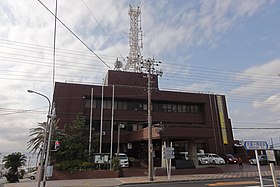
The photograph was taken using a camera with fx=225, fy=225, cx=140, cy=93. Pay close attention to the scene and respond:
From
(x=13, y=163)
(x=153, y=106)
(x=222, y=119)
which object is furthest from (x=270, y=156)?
(x=222, y=119)

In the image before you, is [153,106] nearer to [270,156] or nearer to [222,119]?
[222,119]

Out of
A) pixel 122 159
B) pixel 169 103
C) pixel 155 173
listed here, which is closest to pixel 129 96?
pixel 169 103

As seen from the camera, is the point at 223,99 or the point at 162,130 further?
the point at 223,99

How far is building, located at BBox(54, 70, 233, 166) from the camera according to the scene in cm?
3269

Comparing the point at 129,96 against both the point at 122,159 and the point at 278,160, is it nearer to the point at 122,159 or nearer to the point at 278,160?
the point at 122,159

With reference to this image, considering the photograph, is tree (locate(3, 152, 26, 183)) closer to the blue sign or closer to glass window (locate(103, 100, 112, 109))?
glass window (locate(103, 100, 112, 109))

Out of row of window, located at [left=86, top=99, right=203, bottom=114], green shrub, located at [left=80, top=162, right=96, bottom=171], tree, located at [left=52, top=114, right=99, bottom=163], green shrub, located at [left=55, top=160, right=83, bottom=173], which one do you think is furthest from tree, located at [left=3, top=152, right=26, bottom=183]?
row of window, located at [left=86, top=99, right=203, bottom=114]

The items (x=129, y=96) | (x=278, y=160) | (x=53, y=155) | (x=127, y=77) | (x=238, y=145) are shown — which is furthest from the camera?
(x=238, y=145)

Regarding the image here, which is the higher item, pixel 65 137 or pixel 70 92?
pixel 70 92

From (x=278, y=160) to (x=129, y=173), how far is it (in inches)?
922

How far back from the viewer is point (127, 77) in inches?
1475

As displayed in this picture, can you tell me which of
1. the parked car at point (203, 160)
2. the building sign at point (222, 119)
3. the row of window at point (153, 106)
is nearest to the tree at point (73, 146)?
the row of window at point (153, 106)

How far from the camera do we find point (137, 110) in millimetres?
35844

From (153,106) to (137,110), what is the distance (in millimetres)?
2944
